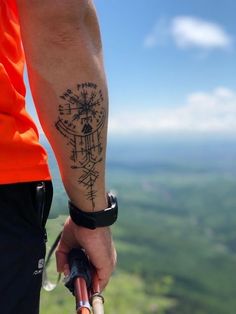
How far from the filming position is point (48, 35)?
1.98m

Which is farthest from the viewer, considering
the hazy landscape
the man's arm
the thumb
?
the hazy landscape

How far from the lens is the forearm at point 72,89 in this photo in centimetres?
198

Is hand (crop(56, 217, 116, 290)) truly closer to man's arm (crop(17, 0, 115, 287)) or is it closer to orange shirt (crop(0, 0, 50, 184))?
man's arm (crop(17, 0, 115, 287))

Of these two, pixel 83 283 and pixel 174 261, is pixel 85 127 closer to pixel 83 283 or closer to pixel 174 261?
pixel 83 283

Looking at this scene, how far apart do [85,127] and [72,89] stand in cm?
19

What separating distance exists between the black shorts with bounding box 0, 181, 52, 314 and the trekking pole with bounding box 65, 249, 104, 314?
0.57 ft

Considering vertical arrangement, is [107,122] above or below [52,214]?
above

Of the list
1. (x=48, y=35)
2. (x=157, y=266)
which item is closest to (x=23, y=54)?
(x=48, y=35)

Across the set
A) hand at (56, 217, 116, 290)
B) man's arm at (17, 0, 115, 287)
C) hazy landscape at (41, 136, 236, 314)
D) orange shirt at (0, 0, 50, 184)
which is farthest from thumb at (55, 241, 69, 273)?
hazy landscape at (41, 136, 236, 314)

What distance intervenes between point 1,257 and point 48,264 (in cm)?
107

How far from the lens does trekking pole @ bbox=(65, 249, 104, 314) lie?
200 centimetres

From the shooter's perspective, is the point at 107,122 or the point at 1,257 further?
the point at 107,122

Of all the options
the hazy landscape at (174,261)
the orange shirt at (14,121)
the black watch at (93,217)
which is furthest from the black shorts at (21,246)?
the hazy landscape at (174,261)

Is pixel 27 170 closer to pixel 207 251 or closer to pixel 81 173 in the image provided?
pixel 81 173
